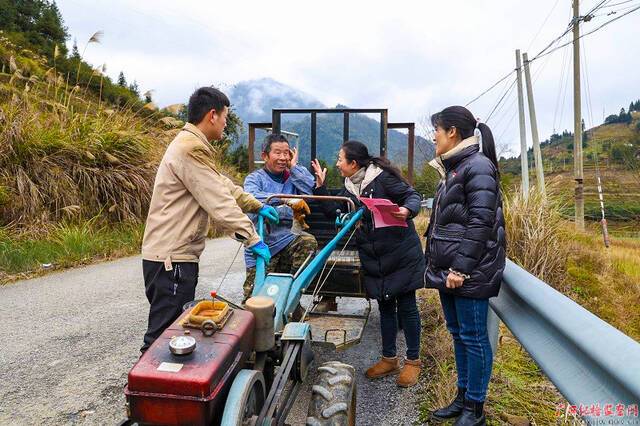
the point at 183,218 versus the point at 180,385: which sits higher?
the point at 183,218

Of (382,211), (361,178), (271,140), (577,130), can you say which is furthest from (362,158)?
(577,130)

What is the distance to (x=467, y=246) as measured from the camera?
269cm

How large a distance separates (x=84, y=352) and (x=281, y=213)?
2.00 meters

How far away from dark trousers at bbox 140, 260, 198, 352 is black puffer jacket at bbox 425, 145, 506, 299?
1.51 metres

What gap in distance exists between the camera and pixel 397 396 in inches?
133

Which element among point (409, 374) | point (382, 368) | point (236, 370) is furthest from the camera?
point (382, 368)

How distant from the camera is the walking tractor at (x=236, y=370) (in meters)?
1.87

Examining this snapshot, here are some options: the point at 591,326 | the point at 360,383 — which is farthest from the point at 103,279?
the point at 591,326

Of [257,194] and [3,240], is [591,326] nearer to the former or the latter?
[257,194]

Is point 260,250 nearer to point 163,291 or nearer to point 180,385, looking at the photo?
point 163,291

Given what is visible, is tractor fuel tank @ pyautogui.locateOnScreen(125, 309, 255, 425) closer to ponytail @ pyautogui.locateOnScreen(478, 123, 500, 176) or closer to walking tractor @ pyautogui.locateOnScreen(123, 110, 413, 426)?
walking tractor @ pyautogui.locateOnScreen(123, 110, 413, 426)

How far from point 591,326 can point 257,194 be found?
2.72 m

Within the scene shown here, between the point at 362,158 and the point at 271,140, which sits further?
the point at 271,140

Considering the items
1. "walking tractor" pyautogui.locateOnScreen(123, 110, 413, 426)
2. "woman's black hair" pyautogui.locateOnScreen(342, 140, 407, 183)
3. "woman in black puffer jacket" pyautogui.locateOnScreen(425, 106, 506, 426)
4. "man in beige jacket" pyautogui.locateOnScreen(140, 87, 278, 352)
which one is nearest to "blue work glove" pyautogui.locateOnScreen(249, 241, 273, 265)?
"man in beige jacket" pyautogui.locateOnScreen(140, 87, 278, 352)
